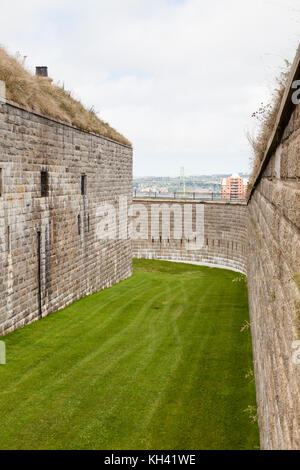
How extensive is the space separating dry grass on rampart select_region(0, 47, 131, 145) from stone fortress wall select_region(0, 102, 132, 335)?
295 mm

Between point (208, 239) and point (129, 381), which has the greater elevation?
point (208, 239)

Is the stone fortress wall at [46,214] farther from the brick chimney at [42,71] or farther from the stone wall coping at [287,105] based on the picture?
the stone wall coping at [287,105]

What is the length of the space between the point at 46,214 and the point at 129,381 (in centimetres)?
635

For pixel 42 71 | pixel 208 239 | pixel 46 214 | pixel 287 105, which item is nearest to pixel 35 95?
pixel 46 214

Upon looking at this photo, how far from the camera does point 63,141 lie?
50.9ft

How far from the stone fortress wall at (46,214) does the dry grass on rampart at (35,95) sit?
30 centimetres

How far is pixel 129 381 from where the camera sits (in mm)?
9422

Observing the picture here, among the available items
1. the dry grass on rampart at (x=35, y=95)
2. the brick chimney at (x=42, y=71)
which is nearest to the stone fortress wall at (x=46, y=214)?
the dry grass on rampart at (x=35, y=95)

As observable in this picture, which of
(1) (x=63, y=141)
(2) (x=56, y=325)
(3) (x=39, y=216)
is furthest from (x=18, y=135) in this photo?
(2) (x=56, y=325)

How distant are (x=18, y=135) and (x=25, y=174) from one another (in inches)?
40.6

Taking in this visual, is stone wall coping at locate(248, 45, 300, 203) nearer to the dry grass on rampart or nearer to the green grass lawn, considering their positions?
the green grass lawn

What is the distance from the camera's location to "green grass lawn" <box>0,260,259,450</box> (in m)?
7.18

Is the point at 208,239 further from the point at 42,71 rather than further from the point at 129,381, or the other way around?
the point at 129,381
